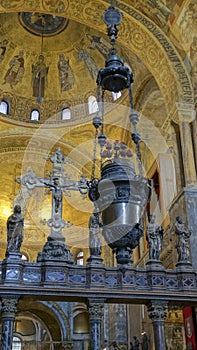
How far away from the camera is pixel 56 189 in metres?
7.52

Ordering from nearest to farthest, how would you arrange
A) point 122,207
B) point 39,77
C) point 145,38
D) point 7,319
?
point 122,207 → point 7,319 → point 145,38 → point 39,77

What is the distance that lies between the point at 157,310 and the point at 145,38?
7.00 meters

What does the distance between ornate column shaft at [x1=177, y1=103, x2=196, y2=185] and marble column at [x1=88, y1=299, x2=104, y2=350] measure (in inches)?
158

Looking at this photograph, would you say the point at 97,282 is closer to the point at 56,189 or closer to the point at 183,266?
the point at 183,266

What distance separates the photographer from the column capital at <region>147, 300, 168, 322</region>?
6684 mm

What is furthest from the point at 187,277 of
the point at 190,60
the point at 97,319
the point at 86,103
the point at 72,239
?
the point at 72,239

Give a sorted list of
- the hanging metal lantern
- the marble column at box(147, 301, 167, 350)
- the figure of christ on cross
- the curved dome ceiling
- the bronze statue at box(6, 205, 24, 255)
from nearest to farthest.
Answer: the hanging metal lantern, the marble column at box(147, 301, 167, 350), the bronze statue at box(6, 205, 24, 255), the figure of christ on cross, the curved dome ceiling

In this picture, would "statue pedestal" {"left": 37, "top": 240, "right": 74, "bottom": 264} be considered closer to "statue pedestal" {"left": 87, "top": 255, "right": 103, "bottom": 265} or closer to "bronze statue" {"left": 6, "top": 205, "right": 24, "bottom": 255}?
"statue pedestal" {"left": 87, "top": 255, "right": 103, "bottom": 265}

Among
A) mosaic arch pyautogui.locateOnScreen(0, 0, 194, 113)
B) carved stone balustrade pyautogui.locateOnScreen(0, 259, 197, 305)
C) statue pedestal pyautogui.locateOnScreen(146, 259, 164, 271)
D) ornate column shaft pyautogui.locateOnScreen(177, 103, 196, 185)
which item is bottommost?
carved stone balustrade pyautogui.locateOnScreen(0, 259, 197, 305)

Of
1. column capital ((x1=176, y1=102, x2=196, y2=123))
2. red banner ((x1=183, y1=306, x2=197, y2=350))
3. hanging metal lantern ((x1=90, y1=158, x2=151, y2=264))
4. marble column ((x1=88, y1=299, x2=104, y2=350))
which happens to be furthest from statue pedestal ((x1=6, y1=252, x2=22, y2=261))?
column capital ((x1=176, y1=102, x2=196, y2=123))

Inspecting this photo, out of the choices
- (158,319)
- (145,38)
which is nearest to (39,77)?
(145,38)

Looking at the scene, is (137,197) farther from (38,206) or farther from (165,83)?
(38,206)

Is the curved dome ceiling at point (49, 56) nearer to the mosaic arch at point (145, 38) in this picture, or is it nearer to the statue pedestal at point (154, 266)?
the mosaic arch at point (145, 38)

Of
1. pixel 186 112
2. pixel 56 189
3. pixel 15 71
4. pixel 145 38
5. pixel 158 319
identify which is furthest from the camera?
pixel 15 71
